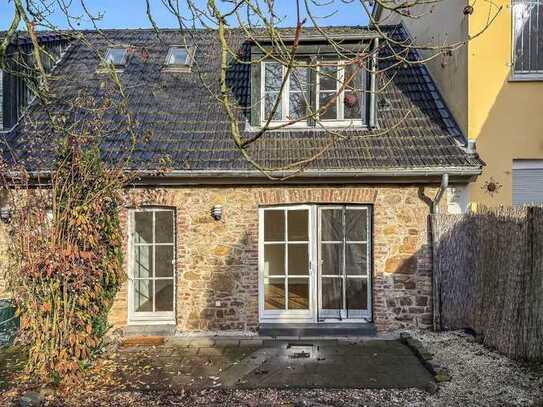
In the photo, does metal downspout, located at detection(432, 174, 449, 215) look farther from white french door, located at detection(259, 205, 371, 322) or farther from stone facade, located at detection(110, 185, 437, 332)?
white french door, located at detection(259, 205, 371, 322)

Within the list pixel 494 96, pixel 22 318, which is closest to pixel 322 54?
pixel 494 96

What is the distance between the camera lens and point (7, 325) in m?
8.11

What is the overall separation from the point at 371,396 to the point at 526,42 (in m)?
7.28

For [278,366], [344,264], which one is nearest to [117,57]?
[344,264]

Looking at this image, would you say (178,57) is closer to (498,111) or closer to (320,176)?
(320,176)

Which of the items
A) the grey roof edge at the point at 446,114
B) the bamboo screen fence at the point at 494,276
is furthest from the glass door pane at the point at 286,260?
the grey roof edge at the point at 446,114

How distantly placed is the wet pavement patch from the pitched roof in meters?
3.01

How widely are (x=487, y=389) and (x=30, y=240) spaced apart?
624 centimetres

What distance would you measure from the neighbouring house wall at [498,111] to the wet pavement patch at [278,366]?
3.71 m

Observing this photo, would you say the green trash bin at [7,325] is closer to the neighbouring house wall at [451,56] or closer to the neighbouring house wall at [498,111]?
the neighbouring house wall at [451,56]

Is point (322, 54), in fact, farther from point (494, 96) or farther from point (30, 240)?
point (30, 240)

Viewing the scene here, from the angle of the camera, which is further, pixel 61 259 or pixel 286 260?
pixel 286 260

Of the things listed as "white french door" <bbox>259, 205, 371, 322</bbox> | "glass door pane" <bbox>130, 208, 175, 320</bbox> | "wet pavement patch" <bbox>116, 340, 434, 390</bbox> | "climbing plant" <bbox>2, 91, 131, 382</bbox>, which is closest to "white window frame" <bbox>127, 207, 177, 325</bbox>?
"glass door pane" <bbox>130, 208, 175, 320</bbox>

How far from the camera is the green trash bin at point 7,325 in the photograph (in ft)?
26.2
